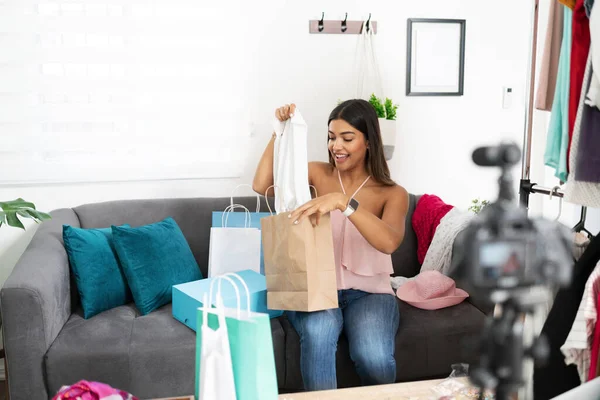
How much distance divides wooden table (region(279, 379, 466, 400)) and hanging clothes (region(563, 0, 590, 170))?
29.4 inches

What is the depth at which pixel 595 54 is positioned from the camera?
120 centimetres

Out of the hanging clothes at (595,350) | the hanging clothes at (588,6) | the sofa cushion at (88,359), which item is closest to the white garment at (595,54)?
the hanging clothes at (588,6)

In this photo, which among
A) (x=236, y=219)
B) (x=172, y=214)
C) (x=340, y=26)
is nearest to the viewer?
(x=236, y=219)

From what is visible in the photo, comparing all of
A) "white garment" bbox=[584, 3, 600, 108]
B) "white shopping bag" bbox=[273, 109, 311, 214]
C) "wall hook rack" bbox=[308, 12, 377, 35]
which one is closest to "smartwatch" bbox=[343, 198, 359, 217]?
"white shopping bag" bbox=[273, 109, 311, 214]

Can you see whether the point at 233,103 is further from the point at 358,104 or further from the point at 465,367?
the point at 465,367

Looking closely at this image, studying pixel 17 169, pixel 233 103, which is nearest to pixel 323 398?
pixel 233 103

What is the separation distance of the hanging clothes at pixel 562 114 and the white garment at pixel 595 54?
0.49 ft

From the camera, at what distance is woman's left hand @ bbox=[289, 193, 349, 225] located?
5.34ft

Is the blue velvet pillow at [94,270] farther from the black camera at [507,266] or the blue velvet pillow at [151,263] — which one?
the black camera at [507,266]

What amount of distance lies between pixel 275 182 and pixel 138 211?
2.66ft

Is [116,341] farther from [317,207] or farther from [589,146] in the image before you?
[589,146]

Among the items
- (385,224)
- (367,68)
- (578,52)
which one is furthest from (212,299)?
(367,68)

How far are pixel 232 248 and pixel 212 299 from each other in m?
0.33

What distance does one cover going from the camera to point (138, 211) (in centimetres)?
248
